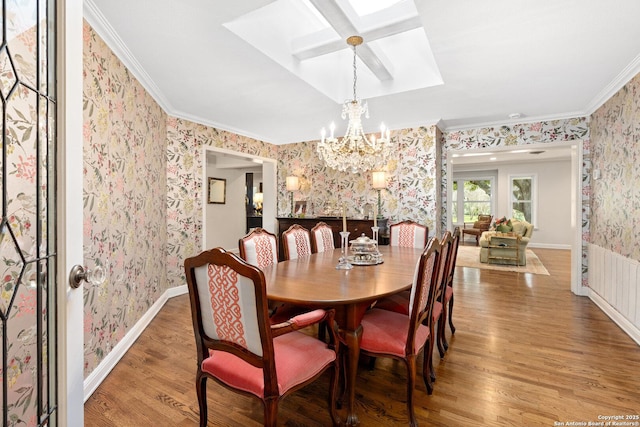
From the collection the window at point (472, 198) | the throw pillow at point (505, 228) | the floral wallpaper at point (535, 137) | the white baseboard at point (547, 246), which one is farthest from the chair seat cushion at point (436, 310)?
the window at point (472, 198)

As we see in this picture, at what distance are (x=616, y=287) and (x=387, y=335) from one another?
9.69ft

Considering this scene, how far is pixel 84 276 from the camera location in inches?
35.1

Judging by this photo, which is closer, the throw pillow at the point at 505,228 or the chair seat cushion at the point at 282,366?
the chair seat cushion at the point at 282,366

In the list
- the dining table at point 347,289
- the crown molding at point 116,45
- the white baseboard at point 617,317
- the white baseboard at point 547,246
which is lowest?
the white baseboard at point 617,317

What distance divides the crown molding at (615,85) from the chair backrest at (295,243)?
3.26 metres

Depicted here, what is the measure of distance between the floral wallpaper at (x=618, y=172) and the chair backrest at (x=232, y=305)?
336 cm

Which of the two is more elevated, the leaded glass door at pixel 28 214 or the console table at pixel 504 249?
the leaded glass door at pixel 28 214

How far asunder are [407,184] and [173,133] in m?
3.34

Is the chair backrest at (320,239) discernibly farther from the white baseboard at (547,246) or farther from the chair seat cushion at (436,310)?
the white baseboard at (547,246)

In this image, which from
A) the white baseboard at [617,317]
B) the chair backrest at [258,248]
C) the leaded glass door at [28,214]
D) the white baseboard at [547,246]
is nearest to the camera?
the leaded glass door at [28,214]

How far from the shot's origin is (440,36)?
7.26 feet

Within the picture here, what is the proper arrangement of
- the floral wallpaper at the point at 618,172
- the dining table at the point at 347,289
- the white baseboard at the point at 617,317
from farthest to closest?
the floral wallpaper at the point at 618,172 → the white baseboard at the point at 617,317 → the dining table at the point at 347,289

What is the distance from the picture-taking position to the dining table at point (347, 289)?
158 cm

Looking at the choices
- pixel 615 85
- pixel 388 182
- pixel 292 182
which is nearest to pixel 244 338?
pixel 388 182
